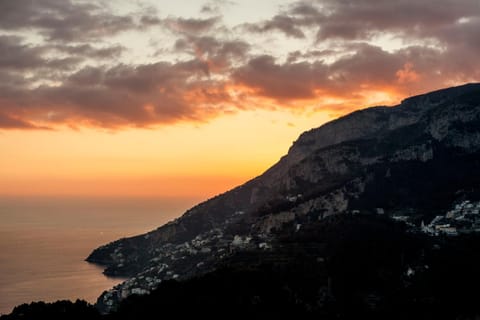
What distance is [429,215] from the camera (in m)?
137

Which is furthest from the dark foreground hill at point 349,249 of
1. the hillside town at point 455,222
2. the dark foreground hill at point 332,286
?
the hillside town at point 455,222

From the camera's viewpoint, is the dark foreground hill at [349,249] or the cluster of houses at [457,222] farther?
the cluster of houses at [457,222]

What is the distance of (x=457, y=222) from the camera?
125250 mm

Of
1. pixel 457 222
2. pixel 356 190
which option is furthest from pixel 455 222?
pixel 356 190

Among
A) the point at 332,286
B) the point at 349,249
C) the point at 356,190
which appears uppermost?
the point at 356,190

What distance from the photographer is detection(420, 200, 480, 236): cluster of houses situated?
11794 cm

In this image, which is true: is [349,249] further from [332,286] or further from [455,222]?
[455,222]

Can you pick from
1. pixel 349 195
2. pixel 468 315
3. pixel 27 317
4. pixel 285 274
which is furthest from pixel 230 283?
pixel 349 195

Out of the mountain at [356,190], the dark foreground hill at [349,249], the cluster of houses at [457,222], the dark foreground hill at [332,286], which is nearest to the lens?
the dark foreground hill at [332,286]

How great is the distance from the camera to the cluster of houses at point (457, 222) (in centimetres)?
11794

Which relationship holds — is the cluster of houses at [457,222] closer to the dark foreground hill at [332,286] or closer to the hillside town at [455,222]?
the hillside town at [455,222]

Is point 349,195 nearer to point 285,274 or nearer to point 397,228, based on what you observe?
point 397,228

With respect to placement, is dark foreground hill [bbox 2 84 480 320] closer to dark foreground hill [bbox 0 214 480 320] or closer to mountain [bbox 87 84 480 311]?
dark foreground hill [bbox 0 214 480 320]

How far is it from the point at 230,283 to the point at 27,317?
2507 centimetres
